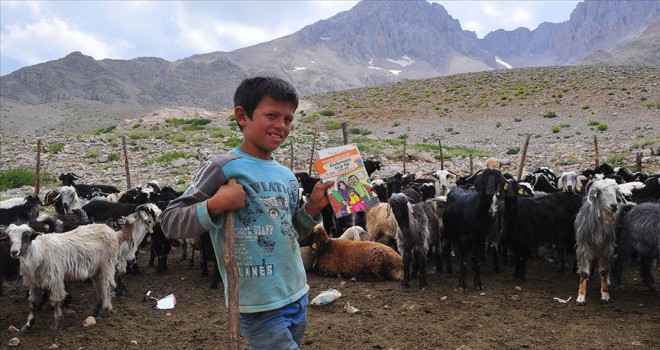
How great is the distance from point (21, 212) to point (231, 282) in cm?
912

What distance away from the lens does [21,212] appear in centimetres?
922

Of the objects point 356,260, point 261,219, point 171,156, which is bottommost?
point 356,260

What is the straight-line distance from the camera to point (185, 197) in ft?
7.31

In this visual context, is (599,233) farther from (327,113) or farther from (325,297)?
(327,113)

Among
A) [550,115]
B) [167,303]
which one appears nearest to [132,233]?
[167,303]

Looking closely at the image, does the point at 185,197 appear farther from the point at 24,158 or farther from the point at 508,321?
the point at 24,158

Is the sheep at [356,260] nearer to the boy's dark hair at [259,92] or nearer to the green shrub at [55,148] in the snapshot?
the boy's dark hair at [259,92]

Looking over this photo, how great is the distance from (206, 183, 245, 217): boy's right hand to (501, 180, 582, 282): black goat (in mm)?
5749

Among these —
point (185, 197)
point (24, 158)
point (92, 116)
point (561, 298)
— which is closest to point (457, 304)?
point (561, 298)

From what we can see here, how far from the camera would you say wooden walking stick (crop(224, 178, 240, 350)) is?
2058 mm

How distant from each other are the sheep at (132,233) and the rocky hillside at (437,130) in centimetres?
888

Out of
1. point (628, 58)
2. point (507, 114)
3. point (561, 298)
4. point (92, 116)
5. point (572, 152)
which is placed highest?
point (628, 58)

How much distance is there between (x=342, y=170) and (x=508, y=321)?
4.10 meters

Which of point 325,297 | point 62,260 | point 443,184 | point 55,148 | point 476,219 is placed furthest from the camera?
point 55,148
